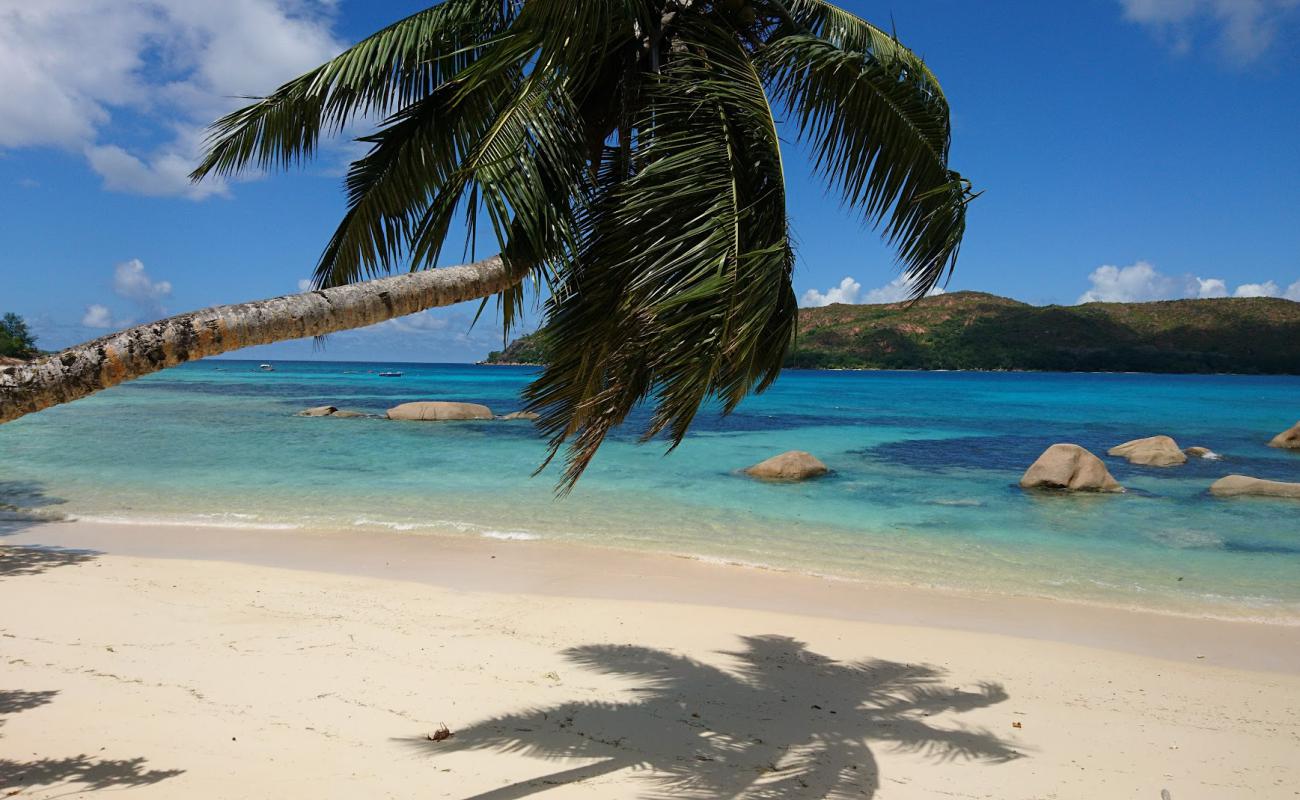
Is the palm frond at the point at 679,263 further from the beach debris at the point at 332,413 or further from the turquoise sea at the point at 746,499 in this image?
the beach debris at the point at 332,413

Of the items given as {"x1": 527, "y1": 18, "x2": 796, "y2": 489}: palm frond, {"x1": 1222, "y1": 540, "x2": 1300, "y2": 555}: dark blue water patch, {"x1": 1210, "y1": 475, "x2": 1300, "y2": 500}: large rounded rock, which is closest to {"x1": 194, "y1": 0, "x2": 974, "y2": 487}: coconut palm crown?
{"x1": 527, "y1": 18, "x2": 796, "y2": 489}: palm frond

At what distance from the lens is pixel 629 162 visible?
3855 millimetres

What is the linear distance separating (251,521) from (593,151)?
10.9 metres

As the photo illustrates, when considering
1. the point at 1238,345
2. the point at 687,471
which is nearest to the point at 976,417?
the point at 687,471

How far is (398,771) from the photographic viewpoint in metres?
4.21

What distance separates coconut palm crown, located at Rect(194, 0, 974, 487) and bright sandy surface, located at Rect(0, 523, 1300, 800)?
2.08 meters

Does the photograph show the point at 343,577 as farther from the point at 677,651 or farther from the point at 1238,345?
the point at 1238,345

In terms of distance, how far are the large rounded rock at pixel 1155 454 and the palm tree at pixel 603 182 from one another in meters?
19.8

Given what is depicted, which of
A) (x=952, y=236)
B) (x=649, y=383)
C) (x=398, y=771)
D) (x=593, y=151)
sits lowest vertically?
(x=398, y=771)

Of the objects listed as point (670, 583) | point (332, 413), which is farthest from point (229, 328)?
point (332, 413)

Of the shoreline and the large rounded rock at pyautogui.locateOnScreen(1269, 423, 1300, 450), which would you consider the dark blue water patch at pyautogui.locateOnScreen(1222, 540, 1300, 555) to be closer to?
the shoreline

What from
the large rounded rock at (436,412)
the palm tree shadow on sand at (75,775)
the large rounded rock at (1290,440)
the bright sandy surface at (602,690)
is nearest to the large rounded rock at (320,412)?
the large rounded rock at (436,412)

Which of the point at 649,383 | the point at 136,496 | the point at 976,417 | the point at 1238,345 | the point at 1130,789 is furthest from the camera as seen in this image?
the point at 1238,345

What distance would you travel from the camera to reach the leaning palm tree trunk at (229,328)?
264 centimetres
